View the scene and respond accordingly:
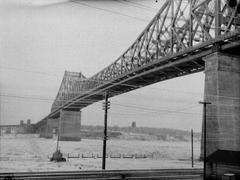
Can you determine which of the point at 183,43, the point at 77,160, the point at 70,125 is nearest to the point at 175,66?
the point at 183,43

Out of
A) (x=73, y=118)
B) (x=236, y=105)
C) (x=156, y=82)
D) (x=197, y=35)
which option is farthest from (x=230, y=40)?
(x=73, y=118)

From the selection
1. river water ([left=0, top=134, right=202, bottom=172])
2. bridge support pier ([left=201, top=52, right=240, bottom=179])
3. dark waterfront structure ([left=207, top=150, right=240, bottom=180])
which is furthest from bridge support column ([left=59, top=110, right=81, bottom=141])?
dark waterfront structure ([left=207, top=150, right=240, bottom=180])

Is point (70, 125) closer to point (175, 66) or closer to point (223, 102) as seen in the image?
point (175, 66)

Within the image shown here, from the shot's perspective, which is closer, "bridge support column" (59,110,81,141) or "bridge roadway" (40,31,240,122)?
"bridge roadway" (40,31,240,122)

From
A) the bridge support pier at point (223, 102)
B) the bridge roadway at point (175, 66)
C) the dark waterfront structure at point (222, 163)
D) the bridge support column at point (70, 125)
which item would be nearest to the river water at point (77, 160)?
the bridge support pier at point (223, 102)

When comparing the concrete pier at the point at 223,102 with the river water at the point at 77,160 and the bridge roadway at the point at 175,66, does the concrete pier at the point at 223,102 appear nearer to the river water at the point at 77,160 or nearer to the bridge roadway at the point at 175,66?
the bridge roadway at the point at 175,66

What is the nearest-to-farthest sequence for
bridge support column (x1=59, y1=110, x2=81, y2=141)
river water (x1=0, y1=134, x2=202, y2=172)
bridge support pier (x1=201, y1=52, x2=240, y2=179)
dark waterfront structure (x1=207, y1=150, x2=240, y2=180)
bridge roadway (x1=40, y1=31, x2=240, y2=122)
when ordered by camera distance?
dark waterfront structure (x1=207, y1=150, x2=240, y2=180) → bridge support pier (x1=201, y1=52, x2=240, y2=179) → river water (x1=0, y1=134, x2=202, y2=172) → bridge roadway (x1=40, y1=31, x2=240, y2=122) → bridge support column (x1=59, y1=110, x2=81, y2=141)

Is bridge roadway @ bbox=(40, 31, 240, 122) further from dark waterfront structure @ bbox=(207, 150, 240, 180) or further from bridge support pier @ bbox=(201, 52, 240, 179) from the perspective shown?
dark waterfront structure @ bbox=(207, 150, 240, 180)
